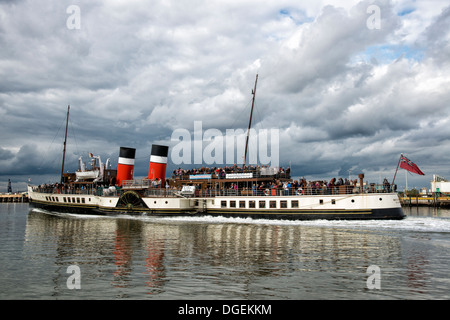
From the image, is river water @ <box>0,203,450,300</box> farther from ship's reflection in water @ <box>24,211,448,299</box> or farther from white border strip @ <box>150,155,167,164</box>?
white border strip @ <box>150,155,167,164</box>

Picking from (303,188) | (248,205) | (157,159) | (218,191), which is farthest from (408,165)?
(157,159)

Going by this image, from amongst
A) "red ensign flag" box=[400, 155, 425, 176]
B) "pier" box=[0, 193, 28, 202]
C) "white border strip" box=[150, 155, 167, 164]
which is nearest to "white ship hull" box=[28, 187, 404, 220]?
"red ensign flag" box=[400, 155, 425, 176]

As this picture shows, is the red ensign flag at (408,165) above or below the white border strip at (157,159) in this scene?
below

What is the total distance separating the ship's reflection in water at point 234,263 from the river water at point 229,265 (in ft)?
0.13

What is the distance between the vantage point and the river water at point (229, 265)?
470 inches

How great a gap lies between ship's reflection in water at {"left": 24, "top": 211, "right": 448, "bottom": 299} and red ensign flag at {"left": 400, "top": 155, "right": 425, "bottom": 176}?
27.2 feet

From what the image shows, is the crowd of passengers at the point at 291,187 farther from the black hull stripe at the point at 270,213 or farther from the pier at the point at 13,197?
the pier at the point at 13,197

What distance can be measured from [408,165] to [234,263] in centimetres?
2325

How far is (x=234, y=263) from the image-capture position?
16062mm

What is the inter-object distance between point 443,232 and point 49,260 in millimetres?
27668

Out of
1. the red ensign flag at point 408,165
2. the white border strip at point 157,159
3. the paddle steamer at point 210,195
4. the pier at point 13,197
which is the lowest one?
the pier at point 13,197

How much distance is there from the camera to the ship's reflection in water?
12.0m

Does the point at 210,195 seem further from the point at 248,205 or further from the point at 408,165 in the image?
the point at 408,165

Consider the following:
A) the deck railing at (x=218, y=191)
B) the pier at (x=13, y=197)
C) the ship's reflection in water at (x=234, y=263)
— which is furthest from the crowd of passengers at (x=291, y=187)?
the pier at (x=13, y=197)
